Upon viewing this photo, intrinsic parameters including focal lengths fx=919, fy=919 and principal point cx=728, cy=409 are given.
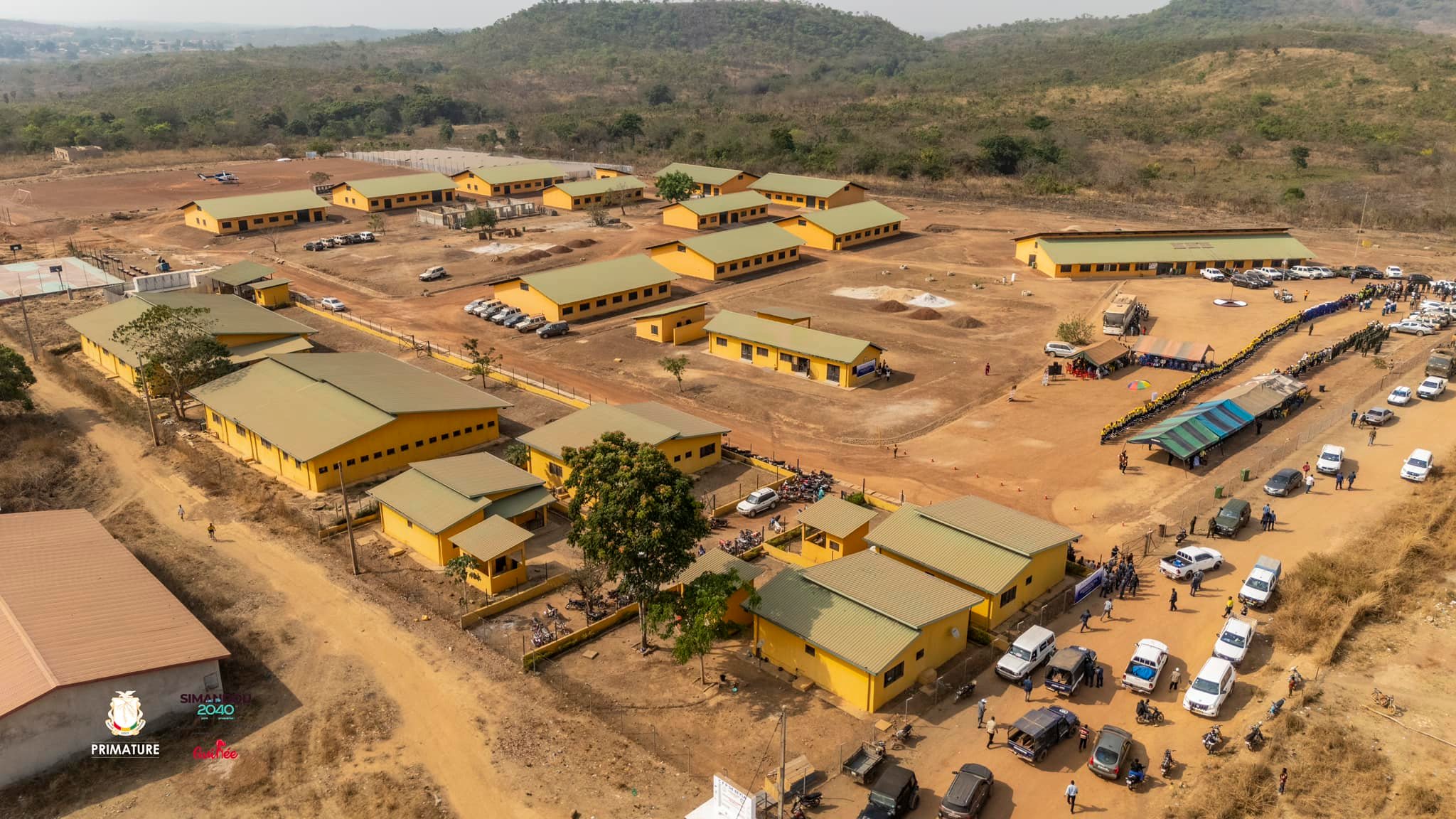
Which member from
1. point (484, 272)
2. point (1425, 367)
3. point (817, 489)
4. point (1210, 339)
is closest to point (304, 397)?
point (817, 489)

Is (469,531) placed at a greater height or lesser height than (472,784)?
greater

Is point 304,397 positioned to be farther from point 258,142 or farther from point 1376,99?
point 1376,99

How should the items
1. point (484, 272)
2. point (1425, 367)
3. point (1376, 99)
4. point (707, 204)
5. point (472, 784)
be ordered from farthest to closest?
point (1376, 99) → point (707, 204) → point (484, 272) → point (1425, 367) → point (472, 784)

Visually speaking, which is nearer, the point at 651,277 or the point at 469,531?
the point at 469,531

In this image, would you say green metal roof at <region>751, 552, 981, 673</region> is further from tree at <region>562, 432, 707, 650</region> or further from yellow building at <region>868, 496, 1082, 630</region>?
tree at <region>562, 432, 707, 650</region>

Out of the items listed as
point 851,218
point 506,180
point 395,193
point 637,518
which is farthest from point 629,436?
point 506,180

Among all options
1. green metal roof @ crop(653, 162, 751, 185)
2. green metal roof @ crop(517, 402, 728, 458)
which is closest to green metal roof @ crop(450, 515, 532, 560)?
green metal roof @ crop(517, 402, 728, 458)
